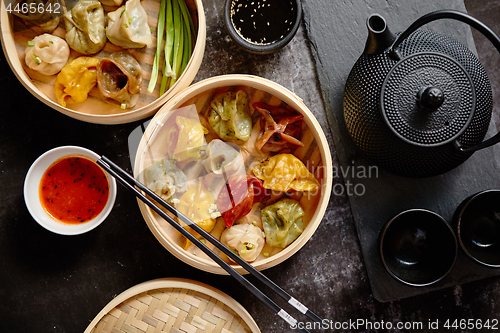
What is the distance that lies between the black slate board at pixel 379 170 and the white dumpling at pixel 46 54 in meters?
1.59

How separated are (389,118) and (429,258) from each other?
3.51 feet

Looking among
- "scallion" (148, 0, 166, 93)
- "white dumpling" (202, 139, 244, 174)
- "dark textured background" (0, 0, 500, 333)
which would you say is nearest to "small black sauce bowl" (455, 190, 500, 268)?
"dark textured background" (0, 0, 500, 333)

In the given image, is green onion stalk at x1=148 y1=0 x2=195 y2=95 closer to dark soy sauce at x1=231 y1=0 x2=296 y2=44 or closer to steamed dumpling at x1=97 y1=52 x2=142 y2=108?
steamed dumpling at x1=97 y1=52 x2=142 y2=108

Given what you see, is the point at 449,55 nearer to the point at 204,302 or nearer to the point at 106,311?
the point at 204,302

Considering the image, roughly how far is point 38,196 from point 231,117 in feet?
4.25

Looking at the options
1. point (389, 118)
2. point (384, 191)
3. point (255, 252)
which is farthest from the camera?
point (384, 191)

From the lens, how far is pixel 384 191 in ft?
7.91

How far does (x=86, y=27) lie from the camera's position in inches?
86.3

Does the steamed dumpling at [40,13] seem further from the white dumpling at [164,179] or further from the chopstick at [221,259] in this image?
the white dumpling at [164,179]

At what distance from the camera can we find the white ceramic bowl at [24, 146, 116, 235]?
2.19 metres

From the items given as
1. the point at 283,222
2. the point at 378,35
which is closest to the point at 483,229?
the point at 283,222

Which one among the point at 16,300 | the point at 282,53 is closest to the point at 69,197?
the point at 16,300

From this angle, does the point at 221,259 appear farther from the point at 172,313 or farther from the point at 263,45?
the point at 263,45

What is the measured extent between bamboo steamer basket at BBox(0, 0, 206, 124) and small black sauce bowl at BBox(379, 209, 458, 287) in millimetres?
1506
